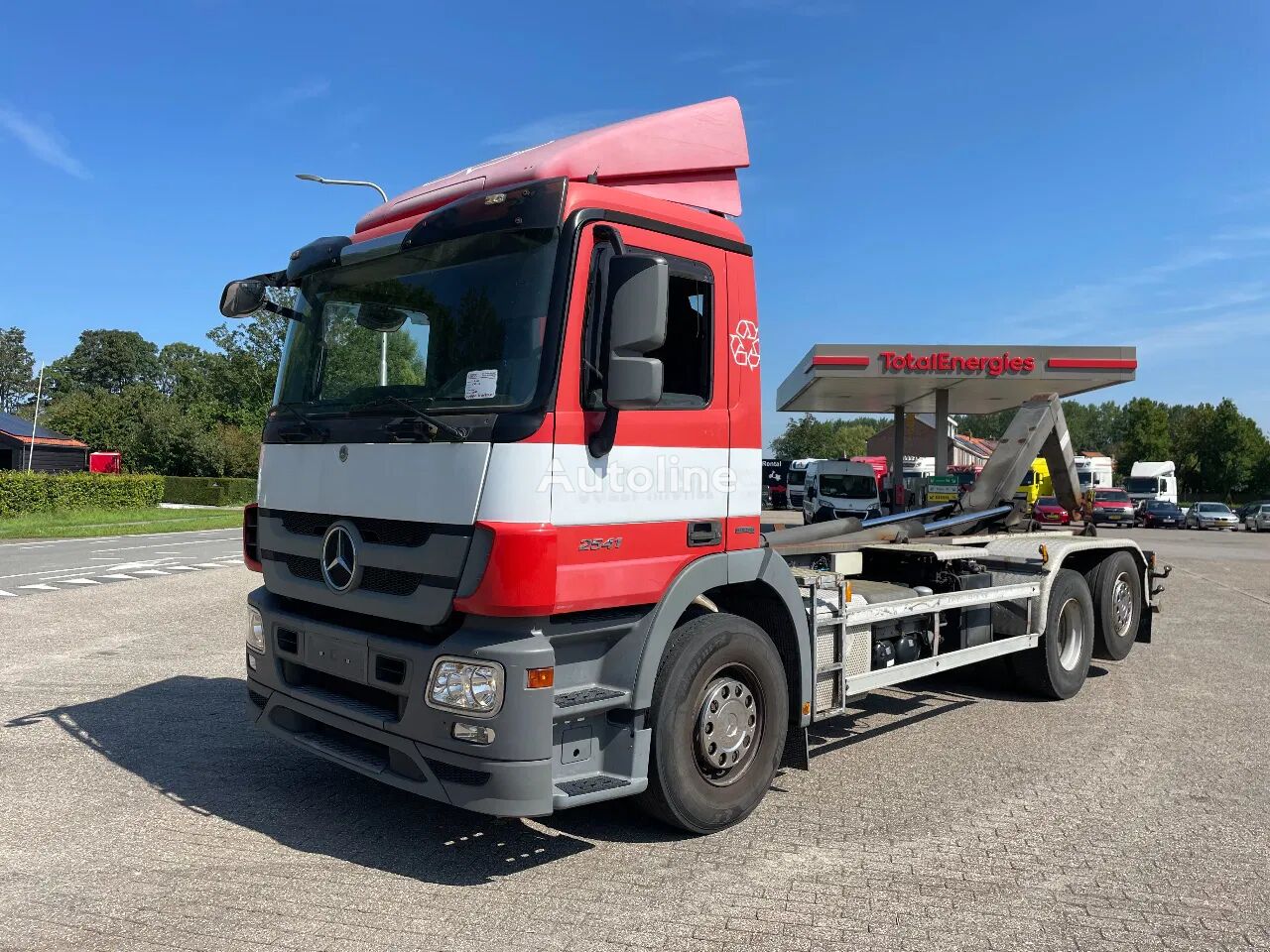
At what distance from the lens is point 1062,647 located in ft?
25.0

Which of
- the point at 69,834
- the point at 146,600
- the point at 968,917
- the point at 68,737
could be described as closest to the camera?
the point at 968,917

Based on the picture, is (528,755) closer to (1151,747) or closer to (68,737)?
(68,737)

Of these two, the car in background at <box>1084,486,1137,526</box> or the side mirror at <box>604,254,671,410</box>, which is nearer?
the side mirror at <box>604,254,671,410</box>

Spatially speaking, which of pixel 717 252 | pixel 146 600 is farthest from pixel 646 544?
pixel 146 600

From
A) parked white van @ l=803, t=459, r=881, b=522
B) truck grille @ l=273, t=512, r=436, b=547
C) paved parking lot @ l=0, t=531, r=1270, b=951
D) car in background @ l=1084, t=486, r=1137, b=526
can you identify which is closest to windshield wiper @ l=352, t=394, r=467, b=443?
truck grille @ l=273, t=512, r=436, b=547

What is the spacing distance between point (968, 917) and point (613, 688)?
1.67 metres

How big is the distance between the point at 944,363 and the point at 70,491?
96.0 feet

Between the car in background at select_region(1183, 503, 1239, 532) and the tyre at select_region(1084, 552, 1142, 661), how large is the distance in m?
41.3

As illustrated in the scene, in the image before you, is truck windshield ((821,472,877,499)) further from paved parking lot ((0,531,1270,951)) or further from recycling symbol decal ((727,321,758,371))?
recycling symbol decal ((727,321,758,371))

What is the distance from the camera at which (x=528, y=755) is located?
12.3ft

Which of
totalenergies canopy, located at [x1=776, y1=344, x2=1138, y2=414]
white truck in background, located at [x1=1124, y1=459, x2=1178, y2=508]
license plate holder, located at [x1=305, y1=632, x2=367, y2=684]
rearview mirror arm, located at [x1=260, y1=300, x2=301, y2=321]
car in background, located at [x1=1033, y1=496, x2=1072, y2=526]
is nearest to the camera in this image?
license plate holder, located at [x1=305, y1=632, x2=367, y2=684]

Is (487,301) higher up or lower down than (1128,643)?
higher up

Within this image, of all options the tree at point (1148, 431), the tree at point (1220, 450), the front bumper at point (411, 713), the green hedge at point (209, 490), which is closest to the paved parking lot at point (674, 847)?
the front bumper at point (411, 713)

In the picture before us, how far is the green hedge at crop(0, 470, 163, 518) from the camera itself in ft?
101
